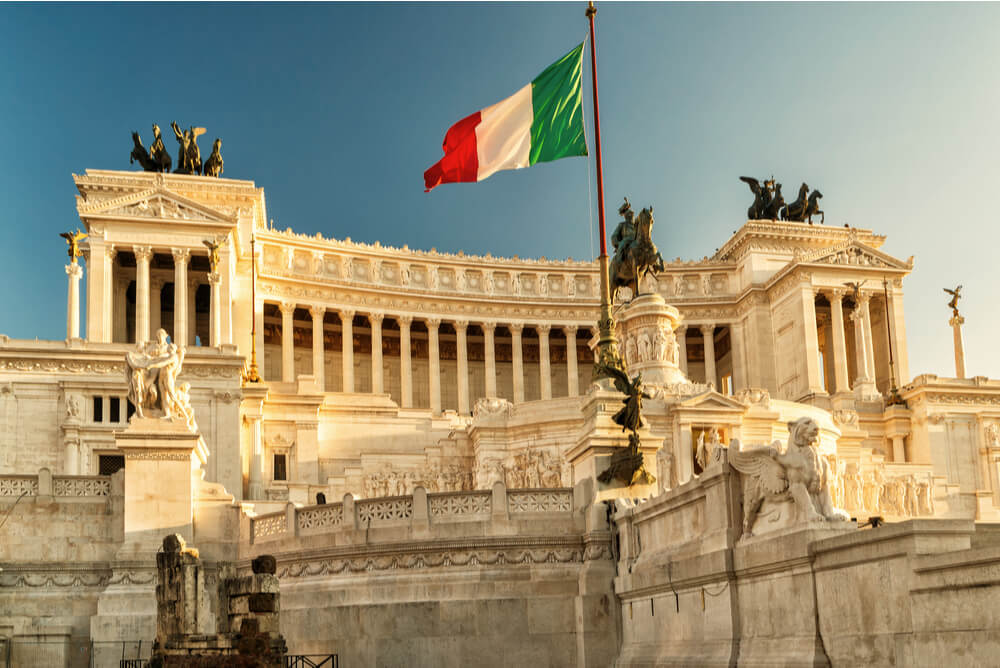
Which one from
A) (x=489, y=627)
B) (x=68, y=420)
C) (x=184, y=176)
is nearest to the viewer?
(x=489, y=627)

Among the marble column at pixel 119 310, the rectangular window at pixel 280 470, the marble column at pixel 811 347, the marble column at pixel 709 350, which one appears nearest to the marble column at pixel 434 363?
the marble column at pixel 709 350

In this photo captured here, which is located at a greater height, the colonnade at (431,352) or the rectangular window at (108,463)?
the colonnade at (431,352)

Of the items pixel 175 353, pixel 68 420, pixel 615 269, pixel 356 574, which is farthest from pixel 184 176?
pixel 356 574

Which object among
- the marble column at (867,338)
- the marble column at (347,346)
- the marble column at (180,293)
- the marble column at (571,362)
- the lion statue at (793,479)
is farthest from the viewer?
the marble column at (571,362)

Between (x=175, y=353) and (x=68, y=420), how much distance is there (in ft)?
77.1

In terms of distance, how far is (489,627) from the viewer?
27.0m

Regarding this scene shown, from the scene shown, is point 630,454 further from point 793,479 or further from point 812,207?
point 812,207

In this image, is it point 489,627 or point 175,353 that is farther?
point 175,353

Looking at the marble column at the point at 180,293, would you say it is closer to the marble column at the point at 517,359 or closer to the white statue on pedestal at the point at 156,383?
the marble column at the point at 517,359

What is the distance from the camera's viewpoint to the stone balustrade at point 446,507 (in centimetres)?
2819

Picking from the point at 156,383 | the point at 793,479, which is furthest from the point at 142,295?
the point at 793,479

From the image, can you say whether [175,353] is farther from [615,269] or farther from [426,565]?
[615,269]

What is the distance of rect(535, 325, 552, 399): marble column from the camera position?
3391 inches

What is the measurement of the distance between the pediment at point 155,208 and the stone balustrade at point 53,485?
4123 cm
